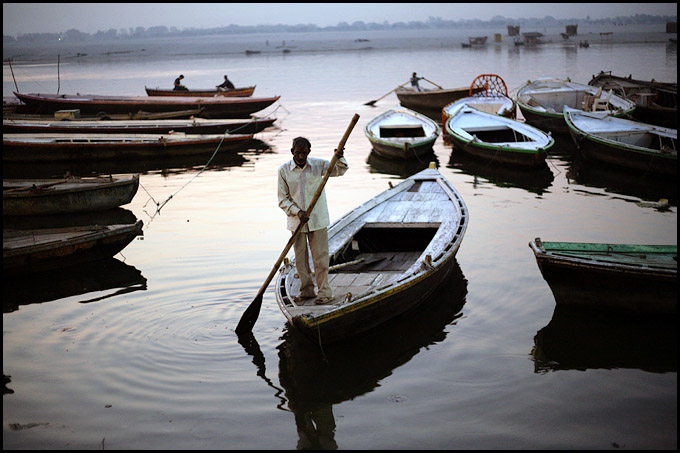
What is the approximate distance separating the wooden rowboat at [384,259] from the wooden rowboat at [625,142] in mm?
4965

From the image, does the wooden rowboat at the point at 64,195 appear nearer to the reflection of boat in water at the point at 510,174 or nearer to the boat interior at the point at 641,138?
the reflection of boat in water at the point at 510,174

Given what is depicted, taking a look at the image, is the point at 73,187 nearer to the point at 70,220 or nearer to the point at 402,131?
the point at 70,220

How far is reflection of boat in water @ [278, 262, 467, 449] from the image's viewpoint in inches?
207

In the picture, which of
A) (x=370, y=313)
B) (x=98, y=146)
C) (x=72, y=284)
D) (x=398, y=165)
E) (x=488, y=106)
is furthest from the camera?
(x=488, y=106)

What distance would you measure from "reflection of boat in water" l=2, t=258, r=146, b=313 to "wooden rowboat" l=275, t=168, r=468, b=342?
104 inches

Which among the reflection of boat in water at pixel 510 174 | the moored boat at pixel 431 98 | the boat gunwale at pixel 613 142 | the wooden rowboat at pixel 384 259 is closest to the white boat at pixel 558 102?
the boat gunwale at pixel 613 142

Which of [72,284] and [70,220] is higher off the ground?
[70,220]

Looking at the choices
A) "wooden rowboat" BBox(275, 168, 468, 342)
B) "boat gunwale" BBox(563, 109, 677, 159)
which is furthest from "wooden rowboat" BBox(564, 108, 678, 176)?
"wooden rowboat" BBox(275, 168, 468, 342)

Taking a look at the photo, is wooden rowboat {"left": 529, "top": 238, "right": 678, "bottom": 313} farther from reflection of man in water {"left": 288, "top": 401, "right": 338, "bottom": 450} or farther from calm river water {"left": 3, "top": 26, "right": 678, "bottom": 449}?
reflection of man in water {"left": 288, "top": 401, "right": 338, "bottom": 450}

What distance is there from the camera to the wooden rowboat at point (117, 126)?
17016 mm

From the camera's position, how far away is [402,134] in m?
16.2

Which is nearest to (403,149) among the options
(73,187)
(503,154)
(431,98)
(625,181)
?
(503,154)

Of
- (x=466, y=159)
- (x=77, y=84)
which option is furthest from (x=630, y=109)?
(x=77, y=84)

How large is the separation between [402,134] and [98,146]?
7.50m
